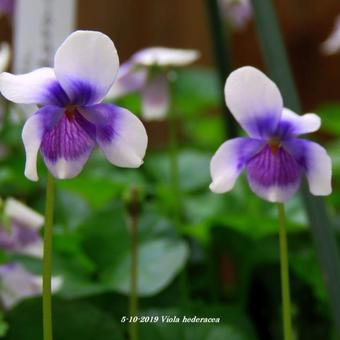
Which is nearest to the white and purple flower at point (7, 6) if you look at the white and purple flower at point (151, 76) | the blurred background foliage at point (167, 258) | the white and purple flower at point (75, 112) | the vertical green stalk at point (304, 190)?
the blurred background foliage at point (167, 258)

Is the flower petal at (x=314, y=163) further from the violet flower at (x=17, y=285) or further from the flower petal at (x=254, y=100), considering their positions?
the violet flower at (x=17, y=285)

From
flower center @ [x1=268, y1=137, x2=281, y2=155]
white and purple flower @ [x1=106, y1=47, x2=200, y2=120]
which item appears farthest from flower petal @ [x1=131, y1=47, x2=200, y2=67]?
flower center @ [x1=268, y1=137, x2=281, y2=155]

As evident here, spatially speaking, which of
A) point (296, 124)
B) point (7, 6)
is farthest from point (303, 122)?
point (7, 6)

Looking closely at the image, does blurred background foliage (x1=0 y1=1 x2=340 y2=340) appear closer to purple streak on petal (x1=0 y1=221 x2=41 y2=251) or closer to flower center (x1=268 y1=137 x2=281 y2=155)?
purple streak on petal (x1=0 y1=221 x2=41 y2=251)

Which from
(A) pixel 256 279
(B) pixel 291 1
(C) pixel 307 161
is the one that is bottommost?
(C) pixel 307 161

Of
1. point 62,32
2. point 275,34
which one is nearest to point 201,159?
point 62,32

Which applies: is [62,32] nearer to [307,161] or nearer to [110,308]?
[110,308]

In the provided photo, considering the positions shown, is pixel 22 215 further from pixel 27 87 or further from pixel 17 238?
pixel 27 87
